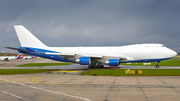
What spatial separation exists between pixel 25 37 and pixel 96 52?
Answer: 1716cm

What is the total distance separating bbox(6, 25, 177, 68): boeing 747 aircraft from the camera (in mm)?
34312

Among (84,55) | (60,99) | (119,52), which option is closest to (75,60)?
(84,55)

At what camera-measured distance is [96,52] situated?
36.3 metres

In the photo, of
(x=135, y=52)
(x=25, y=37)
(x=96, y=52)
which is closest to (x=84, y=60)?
(x=96, y=52)

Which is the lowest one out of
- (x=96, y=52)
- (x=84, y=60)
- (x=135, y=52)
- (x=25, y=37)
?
(x=84, y=60)

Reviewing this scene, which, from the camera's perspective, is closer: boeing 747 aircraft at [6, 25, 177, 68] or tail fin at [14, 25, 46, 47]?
boeing 747 aircraft at [6, 25, 177, 68]

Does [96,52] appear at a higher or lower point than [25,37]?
lower

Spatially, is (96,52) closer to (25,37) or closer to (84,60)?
(84,60)

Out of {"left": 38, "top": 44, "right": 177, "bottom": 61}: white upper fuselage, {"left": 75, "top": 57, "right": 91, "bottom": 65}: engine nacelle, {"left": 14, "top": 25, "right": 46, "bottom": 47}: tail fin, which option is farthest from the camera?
{"left": 14, "top": 25, "right": 46, "bottom": 47}: tail fin

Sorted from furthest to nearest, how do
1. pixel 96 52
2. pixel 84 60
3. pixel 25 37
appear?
pixel 25 37
pixel 96 52
pixel 84 60

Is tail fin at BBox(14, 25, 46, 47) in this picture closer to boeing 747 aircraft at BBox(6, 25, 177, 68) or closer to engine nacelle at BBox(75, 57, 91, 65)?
boeing 747 aircraft at BBox(6, 25, 177, 68)

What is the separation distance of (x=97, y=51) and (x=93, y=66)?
3.74m

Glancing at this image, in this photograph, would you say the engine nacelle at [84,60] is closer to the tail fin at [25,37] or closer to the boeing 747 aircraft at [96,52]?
the boeing 747 aircraft at [96,52]

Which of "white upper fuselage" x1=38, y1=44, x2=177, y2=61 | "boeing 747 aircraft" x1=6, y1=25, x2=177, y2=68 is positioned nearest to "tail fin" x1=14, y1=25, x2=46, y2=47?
"boeing 747 aircraft" x1=6, y1=25, x2=177, y2=68
